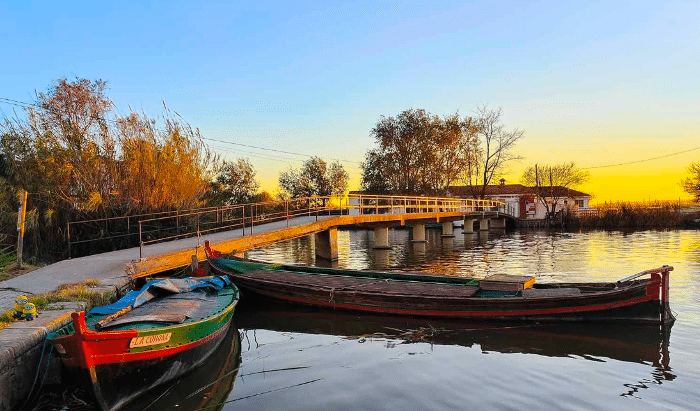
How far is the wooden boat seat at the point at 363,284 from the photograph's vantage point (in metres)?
11.3

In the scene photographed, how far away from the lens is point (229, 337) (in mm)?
10141

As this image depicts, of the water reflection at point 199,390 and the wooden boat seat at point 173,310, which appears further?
the wooden boat seat at point 173,310

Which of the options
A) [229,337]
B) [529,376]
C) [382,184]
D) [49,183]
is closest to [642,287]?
[529,376]

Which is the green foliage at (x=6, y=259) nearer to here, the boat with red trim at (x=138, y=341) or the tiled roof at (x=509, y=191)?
the boat with red trim at (x=138, y=341)

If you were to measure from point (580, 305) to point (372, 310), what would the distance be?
4.37 m

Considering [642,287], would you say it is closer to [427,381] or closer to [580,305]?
[580,305]

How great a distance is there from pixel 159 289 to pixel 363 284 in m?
5.10

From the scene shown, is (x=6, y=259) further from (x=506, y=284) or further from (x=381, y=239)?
(x=381, y=239)

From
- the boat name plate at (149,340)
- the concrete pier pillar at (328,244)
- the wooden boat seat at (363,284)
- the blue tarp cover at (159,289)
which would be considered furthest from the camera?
the concrete pier pillar at (328,244)

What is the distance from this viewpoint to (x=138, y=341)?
6.25 metres

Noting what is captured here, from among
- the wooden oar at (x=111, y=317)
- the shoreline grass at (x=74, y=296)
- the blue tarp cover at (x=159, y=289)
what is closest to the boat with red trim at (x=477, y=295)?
the blue tarp cover at (x=159, y=289)

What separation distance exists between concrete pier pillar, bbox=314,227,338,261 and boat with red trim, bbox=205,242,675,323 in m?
11.0

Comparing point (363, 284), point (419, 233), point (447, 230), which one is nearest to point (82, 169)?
point (363, 284)

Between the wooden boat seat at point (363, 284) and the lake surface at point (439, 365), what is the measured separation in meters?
0.65
